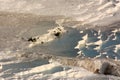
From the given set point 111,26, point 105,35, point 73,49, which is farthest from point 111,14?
point 73,49

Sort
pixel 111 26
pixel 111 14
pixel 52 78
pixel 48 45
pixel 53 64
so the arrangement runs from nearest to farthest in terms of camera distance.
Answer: pixel 52 78 < pixel 53 64 < pixel 48 45 < pixel 111 26 < pixel 111 14

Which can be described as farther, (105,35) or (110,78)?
(105,35)

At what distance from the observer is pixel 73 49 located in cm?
555

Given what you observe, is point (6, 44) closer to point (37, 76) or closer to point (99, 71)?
point (37, 76)

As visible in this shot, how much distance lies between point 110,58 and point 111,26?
4.51 feet

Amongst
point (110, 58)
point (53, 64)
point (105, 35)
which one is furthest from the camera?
point (105, 35)

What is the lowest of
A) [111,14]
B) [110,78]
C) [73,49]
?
[110,78]

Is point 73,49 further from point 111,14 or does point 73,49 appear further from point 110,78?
point 111,14

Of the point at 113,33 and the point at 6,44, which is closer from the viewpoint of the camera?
the point at 6,44

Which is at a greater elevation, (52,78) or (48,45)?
(48,45)

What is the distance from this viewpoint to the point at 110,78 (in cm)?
451

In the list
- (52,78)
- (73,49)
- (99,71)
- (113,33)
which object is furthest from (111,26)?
(52,78)

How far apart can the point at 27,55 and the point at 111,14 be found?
2557 millimetres

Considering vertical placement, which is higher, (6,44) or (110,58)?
(6,44)
